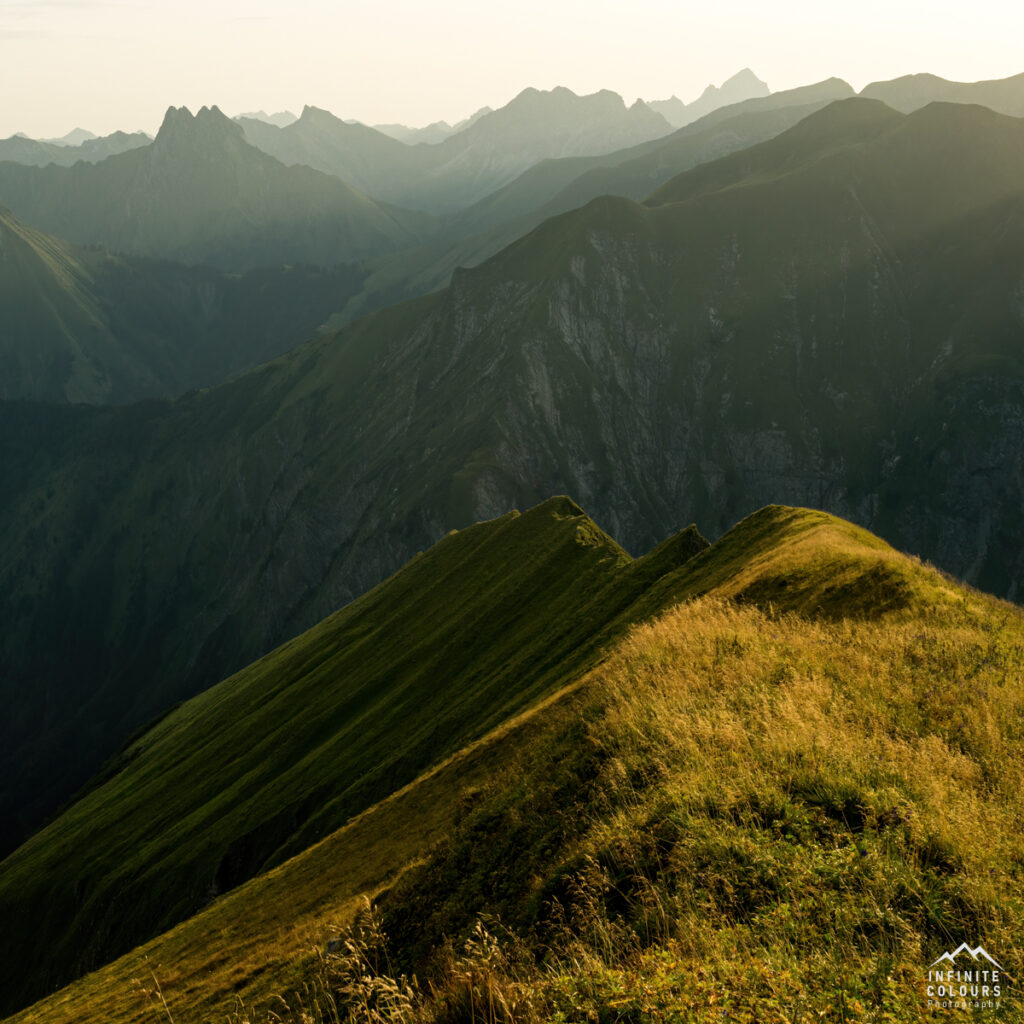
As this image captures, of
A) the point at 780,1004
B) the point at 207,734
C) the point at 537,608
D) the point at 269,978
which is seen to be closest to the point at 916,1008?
the point at 780,1004

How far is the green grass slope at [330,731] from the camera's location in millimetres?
46812

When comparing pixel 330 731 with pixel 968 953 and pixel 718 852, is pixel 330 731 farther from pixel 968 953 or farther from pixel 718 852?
pixel 968 953

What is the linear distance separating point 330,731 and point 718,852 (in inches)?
2081

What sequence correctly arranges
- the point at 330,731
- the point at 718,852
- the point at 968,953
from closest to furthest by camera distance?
the point at 968,953 → the point at 718,852 → the point at 330,731

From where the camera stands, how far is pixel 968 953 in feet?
30.8

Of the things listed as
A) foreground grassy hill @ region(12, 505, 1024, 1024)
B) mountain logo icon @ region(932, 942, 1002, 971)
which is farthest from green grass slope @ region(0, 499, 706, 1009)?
mountain logo icon @ region(932, 942, 1002, 971)

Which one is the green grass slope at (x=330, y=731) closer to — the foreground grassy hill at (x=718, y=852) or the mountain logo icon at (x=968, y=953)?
the foreground grassy hill at (x=718, y=852)

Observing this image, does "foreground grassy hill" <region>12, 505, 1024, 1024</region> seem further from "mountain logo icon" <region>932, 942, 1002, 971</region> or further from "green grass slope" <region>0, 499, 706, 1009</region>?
"green grass slope" <region>0, 499, 706, 1009</region>

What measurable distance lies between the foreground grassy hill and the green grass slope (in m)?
→ 17.6

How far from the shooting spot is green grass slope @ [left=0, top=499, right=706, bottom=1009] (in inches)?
1843

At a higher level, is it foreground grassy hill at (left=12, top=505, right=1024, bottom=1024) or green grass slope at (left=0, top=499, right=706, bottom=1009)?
foreground grassy hill at (left=12, top=505, right=1024, bottom=1024)

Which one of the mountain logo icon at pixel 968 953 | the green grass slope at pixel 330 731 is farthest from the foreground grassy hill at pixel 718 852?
the green grass slope at pixel 330 731

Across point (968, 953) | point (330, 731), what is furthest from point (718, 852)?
point (330, 731)

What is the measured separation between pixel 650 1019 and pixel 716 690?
8.91 meters
